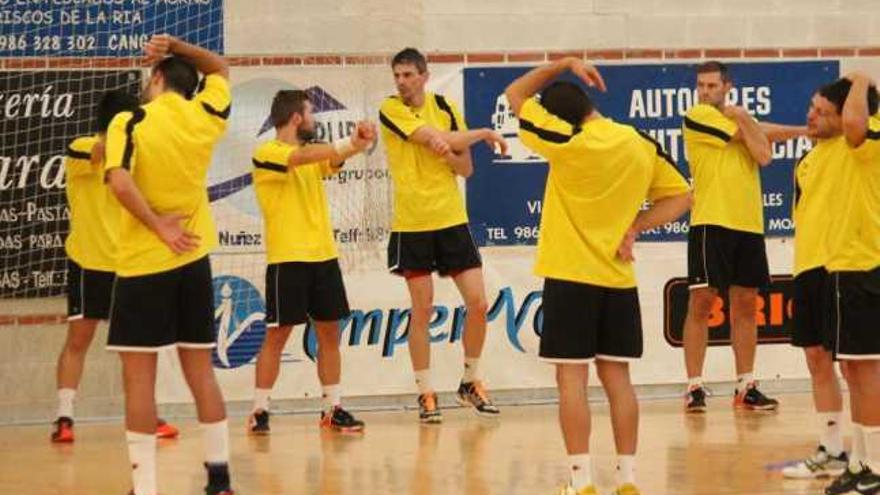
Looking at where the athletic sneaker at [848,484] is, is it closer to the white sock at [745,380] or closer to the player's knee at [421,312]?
the white sock at [745,380]

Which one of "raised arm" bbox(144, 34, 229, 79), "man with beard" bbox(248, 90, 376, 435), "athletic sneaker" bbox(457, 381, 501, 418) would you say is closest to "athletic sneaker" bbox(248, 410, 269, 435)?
"man with beard" bbox(248, 90, 376, 435)

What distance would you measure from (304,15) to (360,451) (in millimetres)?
3798

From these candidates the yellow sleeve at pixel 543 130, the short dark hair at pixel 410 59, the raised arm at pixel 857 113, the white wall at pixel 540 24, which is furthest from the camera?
the white wall at pixel 540 24

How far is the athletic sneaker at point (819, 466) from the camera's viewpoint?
318 inches

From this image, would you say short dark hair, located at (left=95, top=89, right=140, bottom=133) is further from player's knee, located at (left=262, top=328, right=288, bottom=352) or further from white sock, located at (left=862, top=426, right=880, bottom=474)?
white sock, located at (left=862, top=426, right=880, bottom=474)

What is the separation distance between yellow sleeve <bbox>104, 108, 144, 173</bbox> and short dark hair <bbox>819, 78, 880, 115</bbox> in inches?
127

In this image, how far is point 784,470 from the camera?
8.12 m

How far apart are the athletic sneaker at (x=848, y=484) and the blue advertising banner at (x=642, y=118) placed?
4789mm

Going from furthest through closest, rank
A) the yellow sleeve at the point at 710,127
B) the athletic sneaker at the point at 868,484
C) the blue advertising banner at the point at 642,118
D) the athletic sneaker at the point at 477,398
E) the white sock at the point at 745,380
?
the blue advertising banner at the point at 642,118 < the white sock at the point at 745,380 < the athletic sneaker at the point at 477,398 < the yellow sleeve at the point at 710,127 < the athletic sneaker at the point at 868,484

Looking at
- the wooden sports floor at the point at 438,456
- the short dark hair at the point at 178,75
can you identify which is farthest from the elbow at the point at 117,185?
the wooden sports floor at the point at 438,456

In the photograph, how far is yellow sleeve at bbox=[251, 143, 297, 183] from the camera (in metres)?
9.78

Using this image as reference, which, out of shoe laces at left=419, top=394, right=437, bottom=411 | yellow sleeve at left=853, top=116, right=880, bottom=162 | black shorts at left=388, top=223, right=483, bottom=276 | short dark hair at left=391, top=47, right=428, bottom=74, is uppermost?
short dark hair at left=391, top=47, right=428, bottom=74

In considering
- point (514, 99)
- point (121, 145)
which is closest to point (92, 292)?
point (121, 145)

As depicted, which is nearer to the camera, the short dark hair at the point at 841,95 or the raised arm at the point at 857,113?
the raised arm at the point at 857,113
